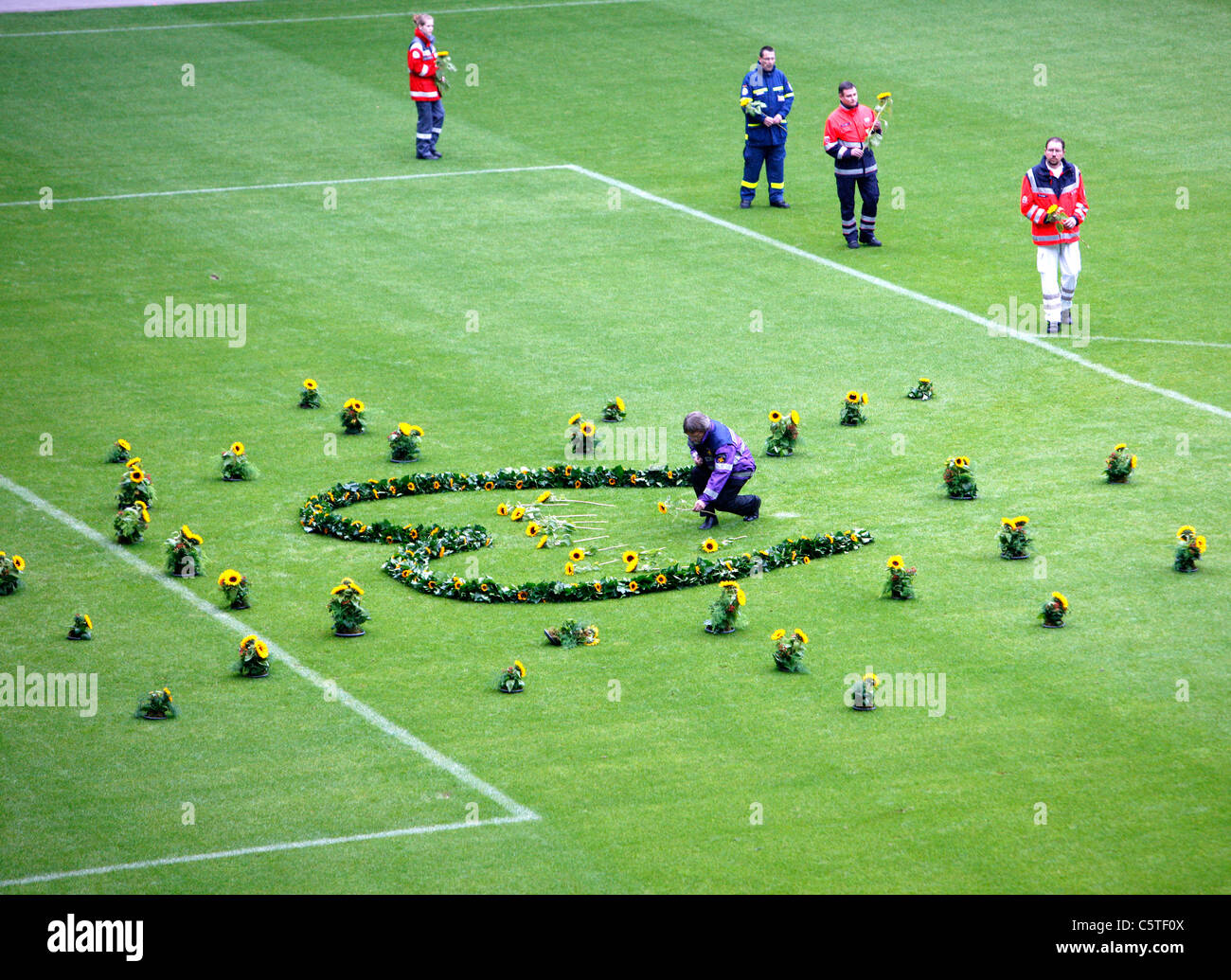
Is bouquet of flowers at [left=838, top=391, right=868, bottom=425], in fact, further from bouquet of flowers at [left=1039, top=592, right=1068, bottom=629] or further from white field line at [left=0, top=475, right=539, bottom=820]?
white field line at [left=0, top=475, right=539, bottom=820]

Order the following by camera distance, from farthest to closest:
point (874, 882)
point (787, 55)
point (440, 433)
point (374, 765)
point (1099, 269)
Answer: point (787, 55) → point (1099, 269) → point (440, 433) → point (374, 765) → point (874, 882)

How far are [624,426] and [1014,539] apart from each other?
6383 millimetres

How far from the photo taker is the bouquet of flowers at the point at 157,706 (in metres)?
14.7

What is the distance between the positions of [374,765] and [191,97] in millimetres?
28451

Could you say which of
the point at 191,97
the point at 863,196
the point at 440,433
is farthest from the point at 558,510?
the point at 191,97

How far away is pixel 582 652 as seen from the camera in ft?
52.3

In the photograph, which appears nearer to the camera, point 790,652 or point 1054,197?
point 790,652

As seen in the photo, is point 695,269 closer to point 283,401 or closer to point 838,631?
point 283,401

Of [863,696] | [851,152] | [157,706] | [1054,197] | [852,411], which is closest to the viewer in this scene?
[863,696]

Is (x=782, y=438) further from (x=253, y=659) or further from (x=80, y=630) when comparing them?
(x=80, y=630)

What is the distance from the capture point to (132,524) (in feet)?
61.4

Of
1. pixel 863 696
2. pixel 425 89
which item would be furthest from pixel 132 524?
pixel 425 89

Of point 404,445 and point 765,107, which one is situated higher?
point 765,107

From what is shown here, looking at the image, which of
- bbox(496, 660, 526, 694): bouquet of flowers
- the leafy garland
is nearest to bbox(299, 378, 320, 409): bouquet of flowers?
the leafy garland
